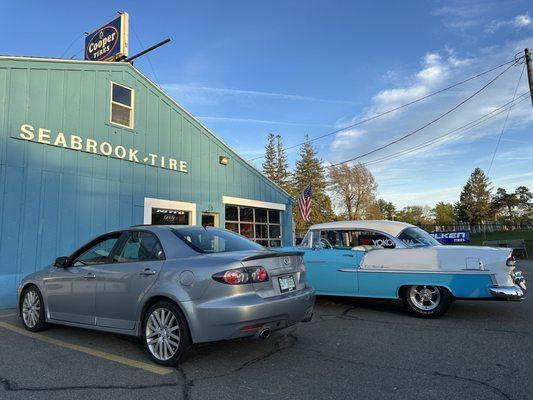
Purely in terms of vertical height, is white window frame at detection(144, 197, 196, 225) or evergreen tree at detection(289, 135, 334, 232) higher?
evergreen tree at detection(289, 135, 334, 232)

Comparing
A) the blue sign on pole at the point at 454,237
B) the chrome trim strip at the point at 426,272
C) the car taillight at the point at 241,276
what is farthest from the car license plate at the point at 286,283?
the blue sign on pole at the point at 454,237

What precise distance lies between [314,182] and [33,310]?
58.0 metres

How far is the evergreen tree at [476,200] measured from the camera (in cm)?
8144

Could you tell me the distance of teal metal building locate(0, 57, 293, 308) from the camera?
30.5 ft

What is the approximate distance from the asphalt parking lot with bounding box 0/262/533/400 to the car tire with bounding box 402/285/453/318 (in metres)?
0.23

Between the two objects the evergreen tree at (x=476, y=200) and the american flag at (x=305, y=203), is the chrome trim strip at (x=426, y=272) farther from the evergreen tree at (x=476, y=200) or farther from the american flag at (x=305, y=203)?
the evergreen tree at (x=476, y=200)

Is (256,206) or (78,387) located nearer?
(78,387)

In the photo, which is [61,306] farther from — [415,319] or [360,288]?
[415,319]

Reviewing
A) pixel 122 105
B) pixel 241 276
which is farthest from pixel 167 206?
pixel 241 276

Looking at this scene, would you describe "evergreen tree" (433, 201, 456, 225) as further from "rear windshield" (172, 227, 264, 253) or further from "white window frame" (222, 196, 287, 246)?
"rear windshield" (172, 227, 264, 253)

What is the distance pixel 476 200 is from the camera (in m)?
82.4

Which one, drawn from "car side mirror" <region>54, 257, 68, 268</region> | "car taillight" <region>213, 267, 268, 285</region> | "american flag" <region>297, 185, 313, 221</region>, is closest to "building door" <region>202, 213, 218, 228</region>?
"american flag" <region>297, 185, 313, 221</region>

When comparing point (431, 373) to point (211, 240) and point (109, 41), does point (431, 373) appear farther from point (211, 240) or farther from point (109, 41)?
point (109, 41)

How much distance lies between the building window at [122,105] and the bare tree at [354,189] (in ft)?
169
